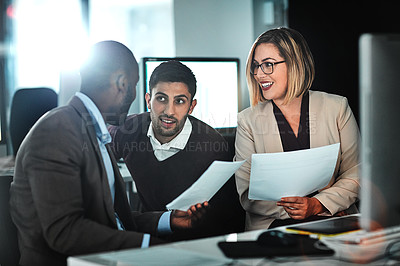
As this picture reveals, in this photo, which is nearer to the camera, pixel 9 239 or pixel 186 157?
pixel 9 239

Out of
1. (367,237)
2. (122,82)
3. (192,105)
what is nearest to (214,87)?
(192,105)

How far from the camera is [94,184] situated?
1.63 meters

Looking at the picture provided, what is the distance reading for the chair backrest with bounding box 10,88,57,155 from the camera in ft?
9.63

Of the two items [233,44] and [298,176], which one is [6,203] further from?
[233,44]

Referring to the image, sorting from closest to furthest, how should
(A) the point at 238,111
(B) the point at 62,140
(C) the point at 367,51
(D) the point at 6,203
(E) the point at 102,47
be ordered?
(C) the point at 367,51 < (B) the point at 62,140 < (E) the point at 102,47 < (D) the point at 6,203 < (A) the point at 238,111

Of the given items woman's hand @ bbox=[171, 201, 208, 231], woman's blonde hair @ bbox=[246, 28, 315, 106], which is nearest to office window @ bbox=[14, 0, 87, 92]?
woman's blonde hair @ bbox=[246, 28, 315, 106]

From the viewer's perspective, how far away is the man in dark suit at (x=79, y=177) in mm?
1525

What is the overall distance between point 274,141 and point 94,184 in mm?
753

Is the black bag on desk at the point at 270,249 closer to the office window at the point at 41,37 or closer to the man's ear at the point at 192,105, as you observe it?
the man's ear at the point at 192,105

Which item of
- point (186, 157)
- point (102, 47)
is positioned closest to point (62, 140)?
point (102, 47)

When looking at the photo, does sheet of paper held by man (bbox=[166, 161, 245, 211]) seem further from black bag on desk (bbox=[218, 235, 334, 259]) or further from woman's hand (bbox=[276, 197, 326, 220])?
black bag on desk (bbox=[218, 235, 334, 259])

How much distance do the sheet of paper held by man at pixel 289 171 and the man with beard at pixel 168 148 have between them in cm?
34

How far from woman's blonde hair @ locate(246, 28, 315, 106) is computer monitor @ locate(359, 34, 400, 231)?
0.91 meters

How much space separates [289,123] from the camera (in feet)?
6.91
